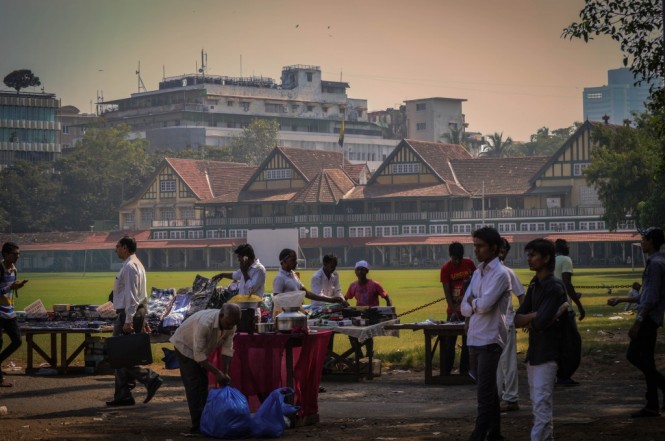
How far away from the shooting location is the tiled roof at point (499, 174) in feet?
324

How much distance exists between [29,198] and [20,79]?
16.1 m

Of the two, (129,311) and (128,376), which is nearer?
(128,376)

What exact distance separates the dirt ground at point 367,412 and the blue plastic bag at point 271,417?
7.1 inches

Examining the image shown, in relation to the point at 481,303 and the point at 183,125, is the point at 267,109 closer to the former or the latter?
the point at 183,125

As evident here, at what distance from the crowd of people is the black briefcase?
468 millimetres

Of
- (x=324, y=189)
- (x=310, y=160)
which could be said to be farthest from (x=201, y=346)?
(x=310, y=160)

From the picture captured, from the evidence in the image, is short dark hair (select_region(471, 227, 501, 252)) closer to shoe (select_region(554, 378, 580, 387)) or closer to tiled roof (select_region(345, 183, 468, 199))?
shoe (select_region(554, 378, 580, 387))

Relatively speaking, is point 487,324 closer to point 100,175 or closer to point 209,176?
point 209,176

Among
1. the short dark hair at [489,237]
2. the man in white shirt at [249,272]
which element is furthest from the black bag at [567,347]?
the man in white shirt at [249,272]

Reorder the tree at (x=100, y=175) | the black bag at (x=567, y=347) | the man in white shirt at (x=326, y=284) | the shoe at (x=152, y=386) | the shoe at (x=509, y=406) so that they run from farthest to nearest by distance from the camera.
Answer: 1. the tree at (x=100, y=175)
2. the man in white shirt at (x=326, y=284)
3. the shoe at (x=152, y=386)
4. the shoe at (x=509, y=406)
5. the black bag at (x=567, y=347)

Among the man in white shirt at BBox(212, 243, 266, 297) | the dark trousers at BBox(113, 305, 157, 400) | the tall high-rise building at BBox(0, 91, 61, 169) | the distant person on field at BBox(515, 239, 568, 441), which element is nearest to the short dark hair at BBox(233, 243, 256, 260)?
the man in white shirt at BBox(212, 243, 266, 297)

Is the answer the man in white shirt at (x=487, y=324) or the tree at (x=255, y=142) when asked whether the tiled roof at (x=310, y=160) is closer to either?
the tree at (x=255, y=142)

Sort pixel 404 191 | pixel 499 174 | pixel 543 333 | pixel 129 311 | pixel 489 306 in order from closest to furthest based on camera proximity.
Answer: pixel 543 333 < pixel 489 306 < pixel 129 311 < pixel 404 191 < pixel 499 174

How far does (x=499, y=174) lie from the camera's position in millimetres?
101125
